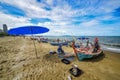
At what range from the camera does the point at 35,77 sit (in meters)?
4.66

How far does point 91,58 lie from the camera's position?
807 centimetres

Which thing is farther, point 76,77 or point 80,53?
point 80,53

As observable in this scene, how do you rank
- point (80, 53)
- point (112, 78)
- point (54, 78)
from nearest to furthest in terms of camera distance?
1. point (54, 78)
2. point (112, 78)
3. point (80, 53)

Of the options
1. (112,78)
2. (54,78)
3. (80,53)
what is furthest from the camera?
(80,53)

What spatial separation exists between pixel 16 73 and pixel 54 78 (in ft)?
8.53

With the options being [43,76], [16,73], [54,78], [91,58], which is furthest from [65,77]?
[91,58]

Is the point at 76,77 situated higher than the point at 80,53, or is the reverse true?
the point at 80,53

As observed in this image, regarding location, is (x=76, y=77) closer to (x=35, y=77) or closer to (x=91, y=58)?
(x=35, y=77)

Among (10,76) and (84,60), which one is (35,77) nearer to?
(10,76)

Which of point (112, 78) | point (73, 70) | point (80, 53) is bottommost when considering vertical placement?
point (112, 78)

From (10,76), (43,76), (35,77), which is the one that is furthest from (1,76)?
(43,76)

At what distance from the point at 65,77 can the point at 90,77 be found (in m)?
1.61

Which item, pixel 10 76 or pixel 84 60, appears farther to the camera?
pixel 84 60

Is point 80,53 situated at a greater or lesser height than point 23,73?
greater
